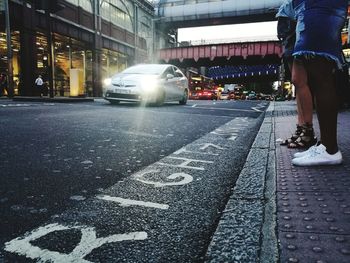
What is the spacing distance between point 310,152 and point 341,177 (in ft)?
1.36

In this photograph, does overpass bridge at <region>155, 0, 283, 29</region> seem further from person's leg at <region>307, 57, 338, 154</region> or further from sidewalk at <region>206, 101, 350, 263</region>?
sidewalk at <region>206, 101, 350, 263</region>

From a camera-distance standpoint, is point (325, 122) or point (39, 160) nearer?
point (325, 122)

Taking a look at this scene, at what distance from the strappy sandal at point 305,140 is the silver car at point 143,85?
727 centimetres

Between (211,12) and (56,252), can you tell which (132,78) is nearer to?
(56,252)

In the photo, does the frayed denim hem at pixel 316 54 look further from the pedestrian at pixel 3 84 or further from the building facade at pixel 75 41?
the pedestrian at pixel 3 84

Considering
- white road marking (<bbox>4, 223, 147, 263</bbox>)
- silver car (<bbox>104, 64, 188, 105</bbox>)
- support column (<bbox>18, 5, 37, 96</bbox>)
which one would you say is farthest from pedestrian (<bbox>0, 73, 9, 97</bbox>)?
white road marking (<bbox>4, 223, 147, 263</bbox>)

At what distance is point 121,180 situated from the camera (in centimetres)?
231

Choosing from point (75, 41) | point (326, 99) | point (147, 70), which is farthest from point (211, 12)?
point (326, 99)

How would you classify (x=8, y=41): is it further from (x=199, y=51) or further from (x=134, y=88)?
(x=199, y=51)

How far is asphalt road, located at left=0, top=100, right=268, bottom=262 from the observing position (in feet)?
4.38

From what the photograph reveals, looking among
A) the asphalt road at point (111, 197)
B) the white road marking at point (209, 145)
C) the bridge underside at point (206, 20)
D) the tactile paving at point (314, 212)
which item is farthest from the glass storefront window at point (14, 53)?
the bridge underside at point (206, 20)

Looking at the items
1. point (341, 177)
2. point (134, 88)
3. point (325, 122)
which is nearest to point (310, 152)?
point (325, 122)

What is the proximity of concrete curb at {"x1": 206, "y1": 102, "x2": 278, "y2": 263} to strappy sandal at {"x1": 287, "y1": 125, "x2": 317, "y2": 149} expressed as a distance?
0.94 m

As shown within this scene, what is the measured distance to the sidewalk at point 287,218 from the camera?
1212 millimetres
